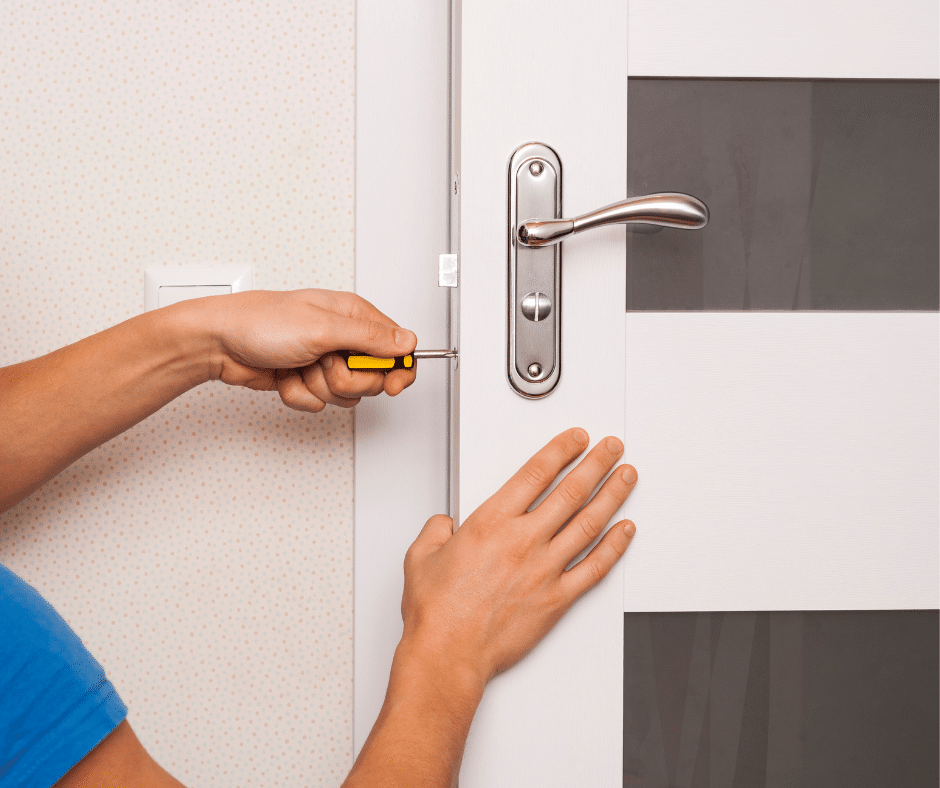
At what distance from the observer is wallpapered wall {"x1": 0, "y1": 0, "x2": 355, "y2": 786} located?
69 cm

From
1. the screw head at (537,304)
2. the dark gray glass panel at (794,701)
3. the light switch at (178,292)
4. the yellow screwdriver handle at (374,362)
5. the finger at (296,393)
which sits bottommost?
the dark gray glass panel at (794,701)

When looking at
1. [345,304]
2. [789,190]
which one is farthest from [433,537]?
[789,190]

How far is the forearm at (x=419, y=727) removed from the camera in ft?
1.53

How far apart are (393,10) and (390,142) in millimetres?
145

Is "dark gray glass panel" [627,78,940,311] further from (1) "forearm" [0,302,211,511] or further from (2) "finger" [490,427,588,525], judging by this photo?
(1) "forearm" [0,302,211,511]

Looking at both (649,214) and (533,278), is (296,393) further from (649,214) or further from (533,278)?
(649,214)

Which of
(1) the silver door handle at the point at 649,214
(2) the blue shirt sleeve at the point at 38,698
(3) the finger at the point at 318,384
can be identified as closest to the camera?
(2) the blue shirt sleeve at the point at 38,698

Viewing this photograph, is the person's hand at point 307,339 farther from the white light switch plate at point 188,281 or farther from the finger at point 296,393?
the white light switch plate at point 188,281

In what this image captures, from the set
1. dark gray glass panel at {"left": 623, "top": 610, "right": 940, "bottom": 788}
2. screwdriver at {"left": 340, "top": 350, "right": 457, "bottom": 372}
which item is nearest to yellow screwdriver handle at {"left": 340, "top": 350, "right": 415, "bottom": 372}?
screwdriver at {"left": 340, "top": 350, "right": 457, "bottom": 372}

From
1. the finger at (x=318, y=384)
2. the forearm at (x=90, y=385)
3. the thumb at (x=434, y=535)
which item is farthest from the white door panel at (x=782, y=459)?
the forearm at (x=90, y=385)

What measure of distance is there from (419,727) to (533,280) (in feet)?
1.27

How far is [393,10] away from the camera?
Answer: 69 cm

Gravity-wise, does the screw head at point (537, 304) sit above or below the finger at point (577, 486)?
above

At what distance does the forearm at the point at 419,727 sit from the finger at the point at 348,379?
230mm
